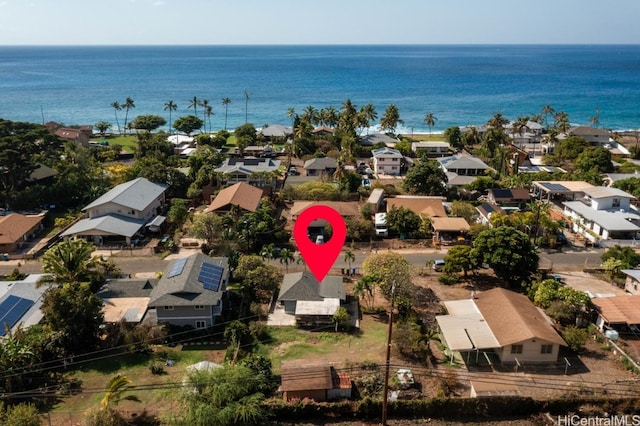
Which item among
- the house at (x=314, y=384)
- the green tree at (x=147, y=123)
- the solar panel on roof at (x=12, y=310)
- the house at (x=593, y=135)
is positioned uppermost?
the house at (x=593, y=135)

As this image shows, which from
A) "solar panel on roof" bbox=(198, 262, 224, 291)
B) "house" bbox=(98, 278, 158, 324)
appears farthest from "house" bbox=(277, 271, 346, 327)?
"house" bbox=(98, 278, 158, 324)

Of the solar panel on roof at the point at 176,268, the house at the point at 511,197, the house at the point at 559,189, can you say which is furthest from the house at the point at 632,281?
the solar panel on roof at the point at 176,268

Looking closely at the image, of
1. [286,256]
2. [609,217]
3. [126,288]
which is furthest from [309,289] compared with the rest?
[609,217]

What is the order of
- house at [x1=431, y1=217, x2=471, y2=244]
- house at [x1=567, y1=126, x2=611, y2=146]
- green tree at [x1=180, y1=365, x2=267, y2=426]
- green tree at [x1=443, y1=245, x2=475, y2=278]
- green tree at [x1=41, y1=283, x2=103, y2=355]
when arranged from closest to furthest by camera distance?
green tree at [x1=180, y1=365, x2=267, y2=426] < green tree at [x1=41, y1=283, x2=103, y2=355] < green tree at [x1=443, y1=245, x2=475, y2=278] < house at [x1=431, y1=217, x2=471, y2=244] < house at [x1=567, y1=126, x2=611, y2=146]

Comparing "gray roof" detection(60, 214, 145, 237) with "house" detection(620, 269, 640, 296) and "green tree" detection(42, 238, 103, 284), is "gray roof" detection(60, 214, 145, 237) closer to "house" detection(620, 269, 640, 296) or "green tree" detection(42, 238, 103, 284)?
"green tree" detection(42, 238, 103, 284)

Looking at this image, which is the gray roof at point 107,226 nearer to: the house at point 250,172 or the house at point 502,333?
the house at point 250,172

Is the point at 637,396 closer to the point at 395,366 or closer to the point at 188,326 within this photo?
the point at 395,366
